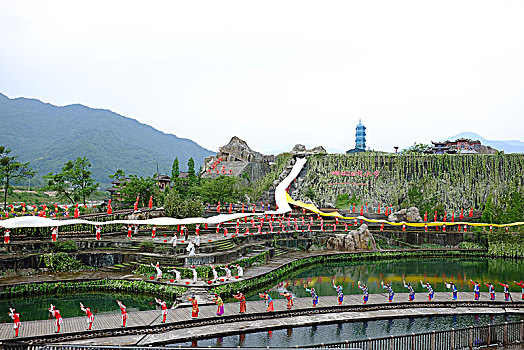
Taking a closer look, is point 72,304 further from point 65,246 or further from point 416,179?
point 416,179

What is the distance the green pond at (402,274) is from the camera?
85.3 ft

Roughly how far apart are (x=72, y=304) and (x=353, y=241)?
22.6 m

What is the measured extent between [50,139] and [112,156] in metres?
43.7

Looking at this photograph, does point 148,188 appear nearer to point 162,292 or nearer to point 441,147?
point 162,292

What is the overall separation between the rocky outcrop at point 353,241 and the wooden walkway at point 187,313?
45.7 feet

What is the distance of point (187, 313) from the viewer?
18047mm

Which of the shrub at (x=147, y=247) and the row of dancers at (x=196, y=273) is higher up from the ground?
the shrub at (x=147, y=247)

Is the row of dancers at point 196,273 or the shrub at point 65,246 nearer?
the row of dancers at point 196,273

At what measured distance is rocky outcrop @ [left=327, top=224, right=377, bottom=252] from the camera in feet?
119

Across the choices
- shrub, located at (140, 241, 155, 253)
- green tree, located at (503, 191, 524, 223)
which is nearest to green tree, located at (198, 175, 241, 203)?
shrub, located at (140, 241, 155, 253)

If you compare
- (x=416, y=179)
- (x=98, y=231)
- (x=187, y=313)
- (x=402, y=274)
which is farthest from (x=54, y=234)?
(x=416, y=179)

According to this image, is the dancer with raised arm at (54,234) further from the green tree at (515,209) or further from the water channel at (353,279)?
the green tree at (515,209)

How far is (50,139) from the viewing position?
188750mm

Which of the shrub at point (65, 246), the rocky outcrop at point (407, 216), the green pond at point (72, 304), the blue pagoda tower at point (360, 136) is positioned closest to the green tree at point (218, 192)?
the rocky outcrop at point (407, 216)
